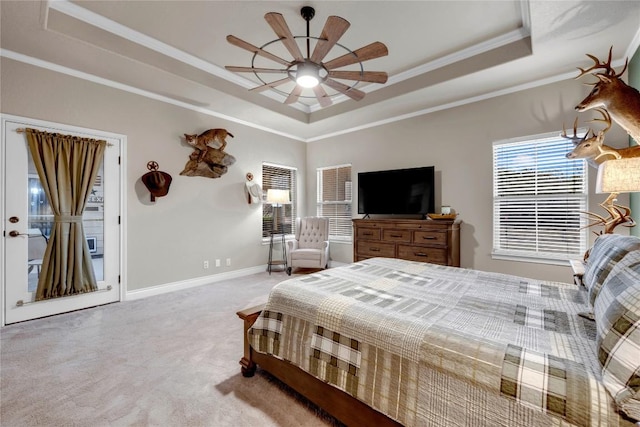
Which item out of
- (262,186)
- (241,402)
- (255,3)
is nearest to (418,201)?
(262,186)

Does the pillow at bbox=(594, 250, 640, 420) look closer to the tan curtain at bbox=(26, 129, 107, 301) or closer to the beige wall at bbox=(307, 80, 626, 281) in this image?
the beige wall at bbox=(307, 80, 626, 281)

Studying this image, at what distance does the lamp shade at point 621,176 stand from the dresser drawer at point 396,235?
2.46 meters

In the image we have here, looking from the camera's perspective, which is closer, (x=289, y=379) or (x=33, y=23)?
(x=289, y=379)

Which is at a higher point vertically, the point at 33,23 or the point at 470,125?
the point at 33,23

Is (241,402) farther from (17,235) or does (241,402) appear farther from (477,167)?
(477,167)

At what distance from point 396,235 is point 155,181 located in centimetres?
360

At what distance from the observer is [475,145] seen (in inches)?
155

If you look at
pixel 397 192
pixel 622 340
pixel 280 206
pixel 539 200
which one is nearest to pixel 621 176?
pixel 622 340

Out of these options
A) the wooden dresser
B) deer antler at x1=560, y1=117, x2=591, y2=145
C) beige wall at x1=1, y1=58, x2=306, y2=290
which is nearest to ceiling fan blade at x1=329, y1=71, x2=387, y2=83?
deer antler at x1=560, y1=117, x2=591, y2=145

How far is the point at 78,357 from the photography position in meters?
2.20

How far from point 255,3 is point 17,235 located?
3.45 m

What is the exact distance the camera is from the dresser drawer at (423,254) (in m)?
3.79

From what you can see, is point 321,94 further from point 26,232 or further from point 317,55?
point 26,232

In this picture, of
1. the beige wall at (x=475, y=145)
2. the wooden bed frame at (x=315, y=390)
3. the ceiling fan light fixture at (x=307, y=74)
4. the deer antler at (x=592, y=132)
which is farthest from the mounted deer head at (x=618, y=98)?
the wooden bed frame at (x=315, y=390)
